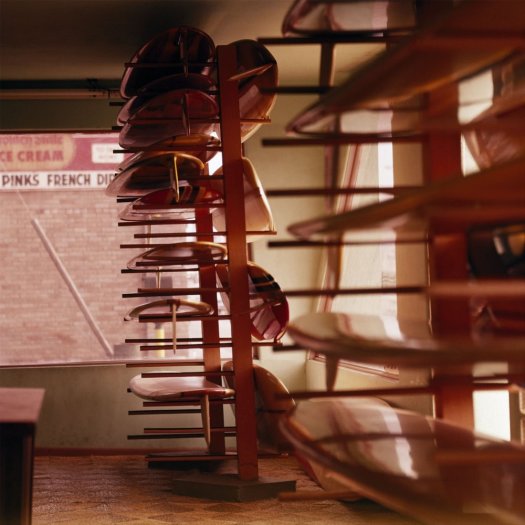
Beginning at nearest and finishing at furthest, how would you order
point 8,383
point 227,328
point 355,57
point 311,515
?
point 311,515, point 355,57, point 8,383, point 227,328

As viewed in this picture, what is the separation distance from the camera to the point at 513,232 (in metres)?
1.11

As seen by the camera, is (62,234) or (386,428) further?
(62,234)

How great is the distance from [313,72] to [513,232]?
5.71 metres

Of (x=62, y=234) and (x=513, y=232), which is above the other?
(x=62, y=234)

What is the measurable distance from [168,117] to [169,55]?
0.40 metres

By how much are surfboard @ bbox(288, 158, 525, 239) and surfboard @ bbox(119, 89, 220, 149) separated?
10.9ft

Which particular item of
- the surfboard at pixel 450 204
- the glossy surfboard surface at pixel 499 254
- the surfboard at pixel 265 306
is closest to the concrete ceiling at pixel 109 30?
the surfboard at pixel 265 306

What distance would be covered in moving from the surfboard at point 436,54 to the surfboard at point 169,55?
3.32 metres

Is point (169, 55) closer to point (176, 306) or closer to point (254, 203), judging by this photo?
point (254, 203)

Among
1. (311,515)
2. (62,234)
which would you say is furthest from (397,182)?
(62,234)

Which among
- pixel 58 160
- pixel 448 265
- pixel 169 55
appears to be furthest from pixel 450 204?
pixel 58 160

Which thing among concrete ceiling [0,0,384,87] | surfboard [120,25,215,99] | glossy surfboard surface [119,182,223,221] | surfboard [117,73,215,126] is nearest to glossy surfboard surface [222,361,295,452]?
glossy surfboard surface [119,182,223,221]

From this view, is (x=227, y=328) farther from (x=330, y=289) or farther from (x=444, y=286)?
(x=444, y=286)

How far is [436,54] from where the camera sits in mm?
1061
